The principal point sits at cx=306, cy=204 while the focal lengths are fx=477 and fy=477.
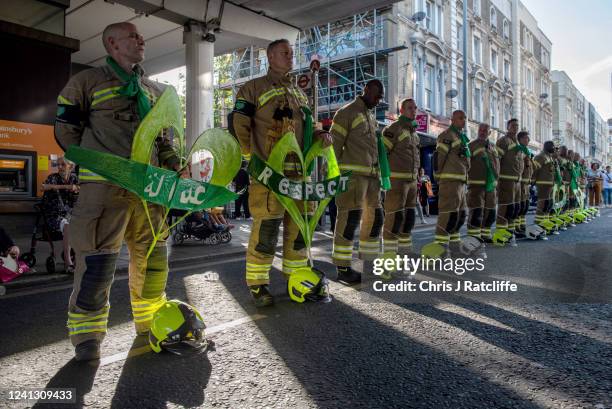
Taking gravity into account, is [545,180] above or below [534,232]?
above

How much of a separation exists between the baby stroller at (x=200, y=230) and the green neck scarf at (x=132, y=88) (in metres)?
6.46

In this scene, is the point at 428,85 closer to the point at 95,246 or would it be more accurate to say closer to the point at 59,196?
the point at 59,196

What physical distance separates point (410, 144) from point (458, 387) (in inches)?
182

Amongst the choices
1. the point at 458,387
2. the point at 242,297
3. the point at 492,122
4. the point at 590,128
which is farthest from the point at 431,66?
the point at 590,128

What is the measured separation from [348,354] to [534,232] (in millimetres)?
8653

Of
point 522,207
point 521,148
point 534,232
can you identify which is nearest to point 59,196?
point 521,148

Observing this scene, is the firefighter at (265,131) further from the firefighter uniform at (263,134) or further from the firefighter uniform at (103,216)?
the firefighter uniform at (103,216)

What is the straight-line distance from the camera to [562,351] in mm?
3102

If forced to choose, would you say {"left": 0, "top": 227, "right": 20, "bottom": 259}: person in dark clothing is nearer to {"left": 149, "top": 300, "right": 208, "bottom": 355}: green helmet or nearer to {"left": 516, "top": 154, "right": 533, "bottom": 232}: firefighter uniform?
{"left": 149, "top": 300, "right": 208, "bottom": 355}: green helmet

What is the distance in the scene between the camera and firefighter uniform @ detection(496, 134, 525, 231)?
32.1 ft

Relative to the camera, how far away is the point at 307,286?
431 centimetres

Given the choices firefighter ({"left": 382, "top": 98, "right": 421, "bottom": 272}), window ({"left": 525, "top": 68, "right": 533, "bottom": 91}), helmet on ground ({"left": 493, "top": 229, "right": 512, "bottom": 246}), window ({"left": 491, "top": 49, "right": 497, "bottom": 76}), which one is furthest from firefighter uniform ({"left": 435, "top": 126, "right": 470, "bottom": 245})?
window ({"left": 525, "top": 68, "right": 533, "bottom": 91})

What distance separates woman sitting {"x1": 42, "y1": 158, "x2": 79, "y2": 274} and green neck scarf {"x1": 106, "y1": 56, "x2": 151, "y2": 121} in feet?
14.1

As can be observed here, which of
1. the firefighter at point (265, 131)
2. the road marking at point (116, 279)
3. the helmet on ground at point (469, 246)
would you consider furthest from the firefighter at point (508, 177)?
the firefighter at point (265, 131)
